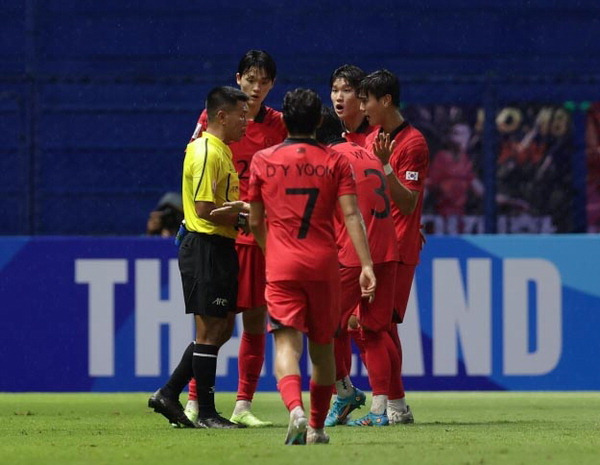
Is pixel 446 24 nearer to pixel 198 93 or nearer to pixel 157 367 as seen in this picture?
pixel 198 93

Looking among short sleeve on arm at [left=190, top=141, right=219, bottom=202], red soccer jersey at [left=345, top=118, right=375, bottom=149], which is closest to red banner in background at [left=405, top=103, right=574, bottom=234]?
red soccer jersey at [left=345, top=118, right=375, bottom=149]

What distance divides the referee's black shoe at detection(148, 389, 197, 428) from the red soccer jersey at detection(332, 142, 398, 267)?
1267mm

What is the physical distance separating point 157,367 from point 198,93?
478cm

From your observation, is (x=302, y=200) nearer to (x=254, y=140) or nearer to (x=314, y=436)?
(x=314, y=436)

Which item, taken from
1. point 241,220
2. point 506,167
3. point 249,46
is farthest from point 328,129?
point 249,46

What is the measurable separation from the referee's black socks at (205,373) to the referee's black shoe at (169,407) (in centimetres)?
12

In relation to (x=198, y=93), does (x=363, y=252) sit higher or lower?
lower

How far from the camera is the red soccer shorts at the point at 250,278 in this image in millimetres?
8945

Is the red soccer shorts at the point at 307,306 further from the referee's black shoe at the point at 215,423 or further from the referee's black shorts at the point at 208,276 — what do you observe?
the referee's black shoe at the point at 215,423

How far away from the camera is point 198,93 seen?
1622 cm

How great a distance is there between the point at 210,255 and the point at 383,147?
1.14 metres

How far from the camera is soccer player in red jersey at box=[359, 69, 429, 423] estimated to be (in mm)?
9078

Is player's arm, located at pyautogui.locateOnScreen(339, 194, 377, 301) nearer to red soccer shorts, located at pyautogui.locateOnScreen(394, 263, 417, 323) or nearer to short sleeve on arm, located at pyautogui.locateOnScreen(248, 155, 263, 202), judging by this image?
short sleeve on arm, located at pyautogui.locateOnScreen(248, 155, 263, 202)

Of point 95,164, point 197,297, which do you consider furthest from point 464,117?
point 197,297
